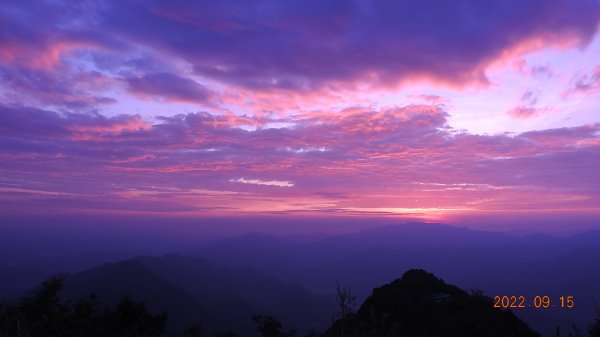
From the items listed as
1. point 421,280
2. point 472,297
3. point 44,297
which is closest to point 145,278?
point 44,297

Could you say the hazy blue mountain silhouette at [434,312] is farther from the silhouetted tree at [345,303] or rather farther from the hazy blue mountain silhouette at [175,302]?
the hazy blue mountain silhouette at [175,302]

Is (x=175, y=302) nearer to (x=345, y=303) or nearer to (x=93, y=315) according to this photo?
(x=93, y=315)

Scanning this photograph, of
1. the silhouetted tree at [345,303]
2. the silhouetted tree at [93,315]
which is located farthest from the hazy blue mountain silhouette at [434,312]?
the silhouetted tree at [93,315]

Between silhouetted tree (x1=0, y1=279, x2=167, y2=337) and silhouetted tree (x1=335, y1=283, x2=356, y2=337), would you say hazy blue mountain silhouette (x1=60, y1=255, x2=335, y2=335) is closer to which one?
silhouetted tree (x1=0, y1=279, x2=167, y2=337)

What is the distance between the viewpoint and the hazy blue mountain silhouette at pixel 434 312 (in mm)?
35094

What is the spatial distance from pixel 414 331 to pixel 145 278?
567 feet

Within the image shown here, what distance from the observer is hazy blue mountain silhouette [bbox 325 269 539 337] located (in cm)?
3509

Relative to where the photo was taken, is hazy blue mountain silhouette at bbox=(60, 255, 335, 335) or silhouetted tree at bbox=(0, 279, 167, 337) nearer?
silhouetted tree at bbox=(0, 279, 167, 337)

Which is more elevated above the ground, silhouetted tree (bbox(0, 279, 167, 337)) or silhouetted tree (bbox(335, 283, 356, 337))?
silhouetted tree (bbox(335, 283, 356, 337))

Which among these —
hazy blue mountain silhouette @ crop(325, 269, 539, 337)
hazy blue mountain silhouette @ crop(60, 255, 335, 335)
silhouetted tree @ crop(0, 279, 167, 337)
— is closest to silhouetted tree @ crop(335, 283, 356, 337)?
hazy blue mountain silhouette @ crop(325, 269, 539, 337)

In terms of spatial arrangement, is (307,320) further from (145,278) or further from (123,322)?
(123,322)

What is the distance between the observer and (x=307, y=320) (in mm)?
171125

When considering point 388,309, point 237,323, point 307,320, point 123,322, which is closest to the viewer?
point 123,322

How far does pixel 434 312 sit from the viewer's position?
45.4 m
